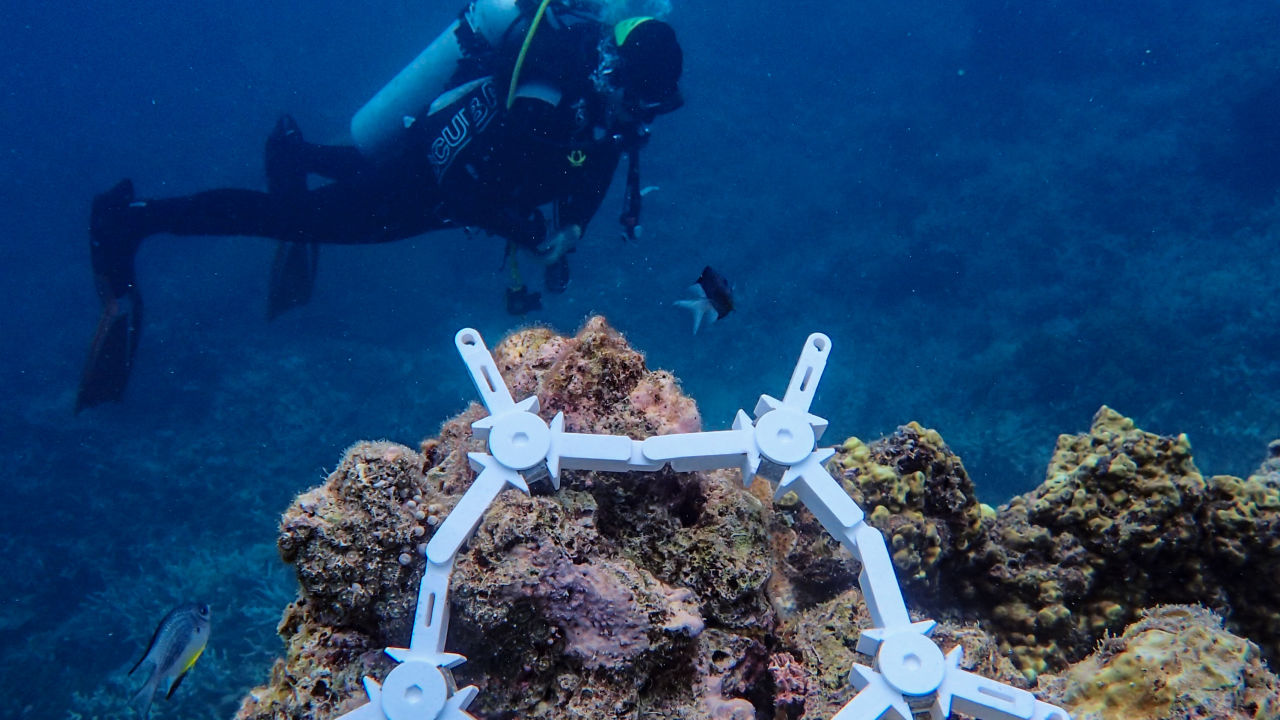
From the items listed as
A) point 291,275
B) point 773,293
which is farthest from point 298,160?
point 773,293

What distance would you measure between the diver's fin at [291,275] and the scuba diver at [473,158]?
1998 mm

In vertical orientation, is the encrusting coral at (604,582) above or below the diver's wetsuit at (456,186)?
below

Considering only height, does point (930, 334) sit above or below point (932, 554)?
above

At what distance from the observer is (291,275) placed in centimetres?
1101

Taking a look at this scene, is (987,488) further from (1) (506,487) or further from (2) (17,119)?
(2) (17,119)

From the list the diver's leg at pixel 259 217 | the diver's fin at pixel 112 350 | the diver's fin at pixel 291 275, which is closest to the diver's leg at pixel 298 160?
the diver's leg at pixel 259 217

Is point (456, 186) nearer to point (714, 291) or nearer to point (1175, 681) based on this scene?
point (714, 291)

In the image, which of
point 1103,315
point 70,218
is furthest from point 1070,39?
point 70,218

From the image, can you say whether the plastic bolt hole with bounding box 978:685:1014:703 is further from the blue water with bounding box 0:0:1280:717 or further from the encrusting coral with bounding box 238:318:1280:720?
the blue water with bounding box 0:0:1280:717

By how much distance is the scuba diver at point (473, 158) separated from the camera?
6645 mm

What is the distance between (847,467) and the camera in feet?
9.78

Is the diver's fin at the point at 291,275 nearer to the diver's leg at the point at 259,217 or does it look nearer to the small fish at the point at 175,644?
the diver's leg at the point at 259,217

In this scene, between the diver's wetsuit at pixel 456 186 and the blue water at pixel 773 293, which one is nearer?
the diver's wetsuit at pixel 456 186

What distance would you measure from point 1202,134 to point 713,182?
15243 millimetres
